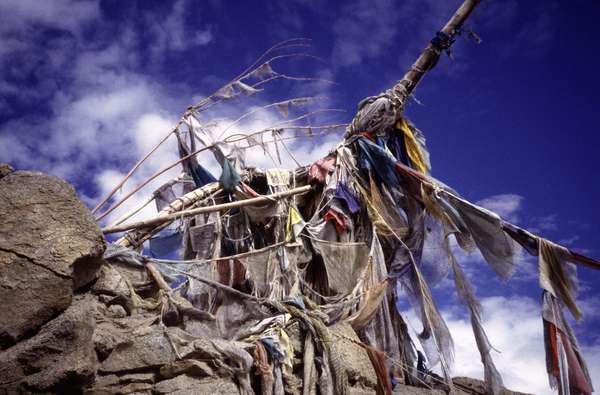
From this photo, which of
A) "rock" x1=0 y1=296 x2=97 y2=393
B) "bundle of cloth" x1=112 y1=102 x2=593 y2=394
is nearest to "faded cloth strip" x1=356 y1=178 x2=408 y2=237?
"bundle of cloth" x1=112 y1=102 x2=593 y2=394

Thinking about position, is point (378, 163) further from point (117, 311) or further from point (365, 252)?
point (117, 311)

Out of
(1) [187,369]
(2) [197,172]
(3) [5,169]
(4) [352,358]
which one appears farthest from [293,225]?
(3) [5,169]

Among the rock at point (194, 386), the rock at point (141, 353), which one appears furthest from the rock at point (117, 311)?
the rock at point (194, 386)

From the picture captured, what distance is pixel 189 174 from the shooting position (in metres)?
8.66

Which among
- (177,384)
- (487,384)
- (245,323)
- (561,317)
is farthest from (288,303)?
(561,317)

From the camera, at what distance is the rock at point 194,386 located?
4207 millimetres

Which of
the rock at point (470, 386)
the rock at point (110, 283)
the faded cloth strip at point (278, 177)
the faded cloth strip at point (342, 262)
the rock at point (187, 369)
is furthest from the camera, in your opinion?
the faded cloth strip at point (278, 177)

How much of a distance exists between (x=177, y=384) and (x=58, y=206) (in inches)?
71.8

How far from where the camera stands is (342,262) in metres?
7.37

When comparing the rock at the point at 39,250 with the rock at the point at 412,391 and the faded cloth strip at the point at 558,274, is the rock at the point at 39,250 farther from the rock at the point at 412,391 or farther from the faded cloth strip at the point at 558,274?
the faded cloth strip at the point at 558,274

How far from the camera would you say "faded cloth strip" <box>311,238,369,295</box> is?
721cm

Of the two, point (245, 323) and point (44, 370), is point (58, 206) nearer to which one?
point (44, 370)

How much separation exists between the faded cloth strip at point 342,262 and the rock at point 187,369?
2998 millimetres

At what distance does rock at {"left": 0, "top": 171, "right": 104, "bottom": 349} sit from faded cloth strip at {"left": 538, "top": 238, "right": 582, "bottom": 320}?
5.17 metres
